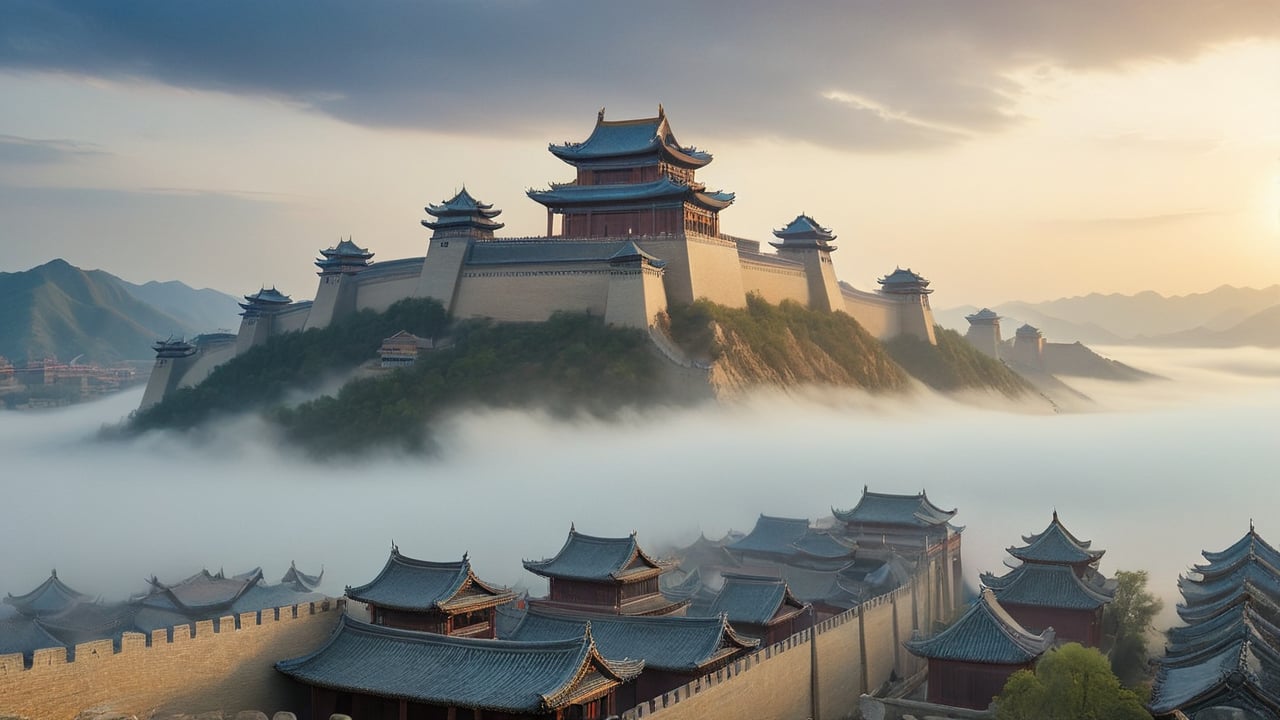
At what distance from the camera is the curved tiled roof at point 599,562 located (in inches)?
1018

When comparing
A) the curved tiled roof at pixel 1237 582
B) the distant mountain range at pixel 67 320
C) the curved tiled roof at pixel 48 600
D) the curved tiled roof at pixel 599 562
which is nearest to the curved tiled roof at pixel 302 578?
the curved tiled roof at pixel 48 600

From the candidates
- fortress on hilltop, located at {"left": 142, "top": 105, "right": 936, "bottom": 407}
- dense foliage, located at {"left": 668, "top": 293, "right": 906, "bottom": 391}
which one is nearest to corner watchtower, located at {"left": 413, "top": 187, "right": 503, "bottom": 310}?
fortress on hilltop, located at {"left": 142, "top": 105, "right": 936, "bottom": 407}

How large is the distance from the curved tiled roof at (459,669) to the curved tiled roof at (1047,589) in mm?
13283

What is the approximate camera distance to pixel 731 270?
2140 inches

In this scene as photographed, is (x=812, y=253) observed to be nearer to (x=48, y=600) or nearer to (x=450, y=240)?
(x=450, y=240)

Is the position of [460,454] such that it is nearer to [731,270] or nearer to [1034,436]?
[731,270]

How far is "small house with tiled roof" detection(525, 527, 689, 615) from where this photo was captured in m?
25.8

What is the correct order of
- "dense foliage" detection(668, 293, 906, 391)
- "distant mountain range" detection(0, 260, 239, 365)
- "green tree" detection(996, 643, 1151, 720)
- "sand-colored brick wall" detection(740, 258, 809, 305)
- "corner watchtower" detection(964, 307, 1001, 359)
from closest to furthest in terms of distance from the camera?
"green tree" detection(996, 643, 1151, 720)
"dense foliage" detection(668, 293, 906, 391)
"sand-colored brick wall" detection(740, 258, 809, 305)
"corner watchtower" detection(964, 307, 1001, 359)
"distant mountain range" detection(0, 260, 239, 365)

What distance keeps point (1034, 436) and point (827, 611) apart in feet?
126

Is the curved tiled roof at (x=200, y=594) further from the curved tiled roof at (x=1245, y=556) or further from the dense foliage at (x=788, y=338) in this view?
the curved tiled roof at (x=1245, y=556)

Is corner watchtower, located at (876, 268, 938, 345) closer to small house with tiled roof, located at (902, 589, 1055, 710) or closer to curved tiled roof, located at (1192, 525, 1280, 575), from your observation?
curved tiled roof, located at (1192, 525, 1280, 575)

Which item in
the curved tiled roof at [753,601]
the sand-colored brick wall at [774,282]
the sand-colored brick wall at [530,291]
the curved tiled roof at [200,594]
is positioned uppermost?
the sand-colored brick wall at [774,282]

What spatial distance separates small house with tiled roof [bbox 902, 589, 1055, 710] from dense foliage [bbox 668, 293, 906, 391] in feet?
80.8

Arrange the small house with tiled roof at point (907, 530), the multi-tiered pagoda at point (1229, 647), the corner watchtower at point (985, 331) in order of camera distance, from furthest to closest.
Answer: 1. the corner watchtower at point (985, 331)
2. the small house with tiled roof at point (907, 530)
3. the multi-tiered pagoda at point (1229, 647)
